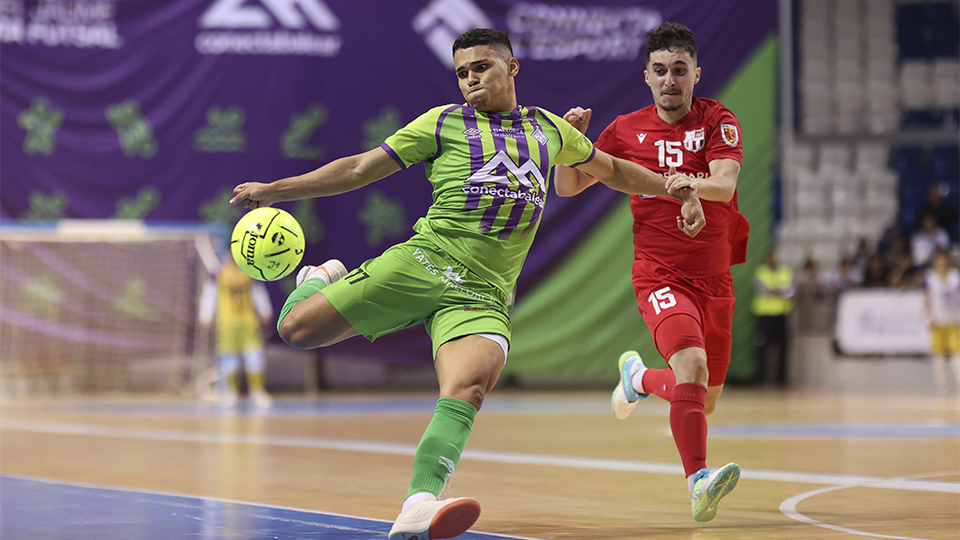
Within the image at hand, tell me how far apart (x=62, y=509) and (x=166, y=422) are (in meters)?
6.42

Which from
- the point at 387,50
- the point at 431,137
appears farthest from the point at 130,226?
the point at 431,137

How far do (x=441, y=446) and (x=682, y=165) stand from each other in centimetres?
223

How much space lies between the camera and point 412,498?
3.83 meters

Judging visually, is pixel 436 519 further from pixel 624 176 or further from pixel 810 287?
→ pixel 810 287

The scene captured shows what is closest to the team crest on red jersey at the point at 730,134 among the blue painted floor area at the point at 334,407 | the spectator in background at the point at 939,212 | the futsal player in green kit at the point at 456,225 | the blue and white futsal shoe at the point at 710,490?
the futsal player in green kit at the point at 456,225

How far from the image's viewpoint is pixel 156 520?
473 centimetres

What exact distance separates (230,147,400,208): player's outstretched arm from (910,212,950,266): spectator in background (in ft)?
52.2

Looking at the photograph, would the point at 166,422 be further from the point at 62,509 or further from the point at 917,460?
the point at 917,460

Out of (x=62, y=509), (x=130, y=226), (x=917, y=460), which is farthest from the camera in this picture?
(x=130, y=226)

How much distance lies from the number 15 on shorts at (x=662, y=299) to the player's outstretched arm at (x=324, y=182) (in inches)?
64.3

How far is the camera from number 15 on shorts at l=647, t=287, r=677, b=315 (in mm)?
5230

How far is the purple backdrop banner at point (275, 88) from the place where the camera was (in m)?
16.7

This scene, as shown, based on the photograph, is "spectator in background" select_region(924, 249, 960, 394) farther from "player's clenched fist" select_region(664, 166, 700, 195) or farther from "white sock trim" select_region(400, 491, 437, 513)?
"white sock trim" select_region(400, 491, 437, 513)

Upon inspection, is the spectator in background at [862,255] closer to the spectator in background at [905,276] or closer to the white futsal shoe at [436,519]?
the spectator in background at [905,276]
